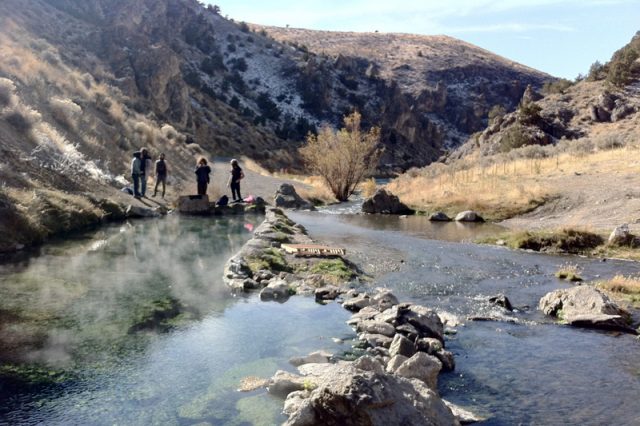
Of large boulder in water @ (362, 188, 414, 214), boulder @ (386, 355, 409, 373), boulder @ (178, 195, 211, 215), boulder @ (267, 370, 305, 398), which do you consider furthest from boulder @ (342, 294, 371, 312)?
large boulder in water @ (362, 188, 414, 214)

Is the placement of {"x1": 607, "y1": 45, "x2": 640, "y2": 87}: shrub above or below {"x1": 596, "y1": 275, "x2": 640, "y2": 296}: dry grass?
above

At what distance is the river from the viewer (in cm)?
709

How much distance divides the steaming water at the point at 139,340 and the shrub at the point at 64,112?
16015 millimetres

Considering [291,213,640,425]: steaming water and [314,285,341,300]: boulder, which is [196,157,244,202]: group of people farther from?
[314,285,341,300]: boulder

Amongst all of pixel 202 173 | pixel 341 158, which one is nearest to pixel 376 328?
pixel 202 173

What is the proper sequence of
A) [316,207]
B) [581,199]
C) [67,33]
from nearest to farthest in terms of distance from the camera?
[581,199], [316,207], [67,33]

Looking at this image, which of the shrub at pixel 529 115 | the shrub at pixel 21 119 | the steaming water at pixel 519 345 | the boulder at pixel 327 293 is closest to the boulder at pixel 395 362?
the steaming water at pixel 519 345

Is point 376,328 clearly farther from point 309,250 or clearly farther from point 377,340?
point 309,250

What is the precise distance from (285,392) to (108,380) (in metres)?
2.45

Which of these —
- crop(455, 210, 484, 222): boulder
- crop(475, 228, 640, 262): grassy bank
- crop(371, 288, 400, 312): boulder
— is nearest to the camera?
crop(371, 288, 400, 312): boulder

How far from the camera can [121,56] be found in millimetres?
59781

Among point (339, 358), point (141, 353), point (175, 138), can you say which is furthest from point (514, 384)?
point (175, 138)

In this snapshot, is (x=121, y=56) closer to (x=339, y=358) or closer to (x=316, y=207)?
(x=316, y=207)

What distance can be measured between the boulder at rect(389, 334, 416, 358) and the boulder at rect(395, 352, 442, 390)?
93cm
